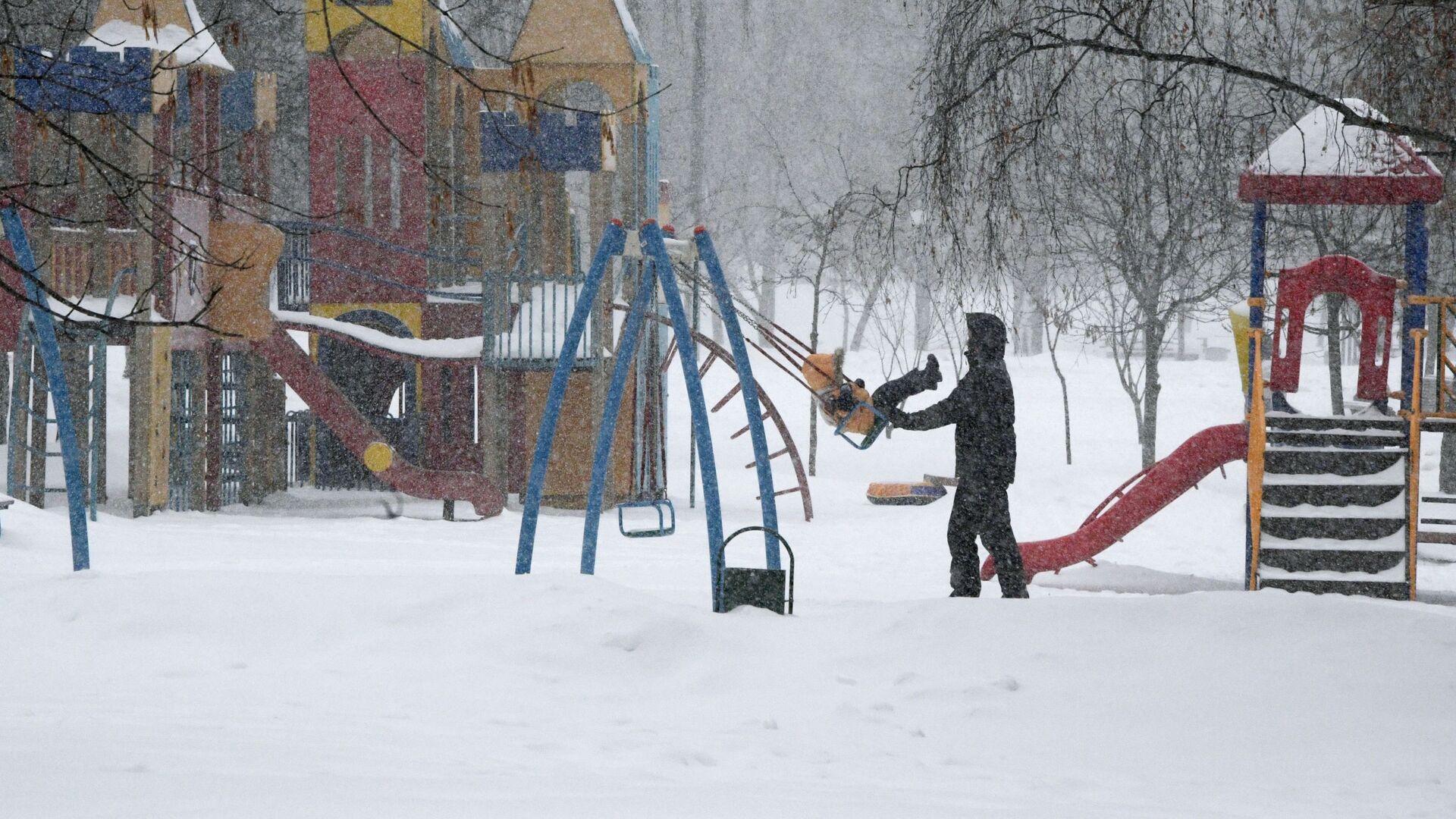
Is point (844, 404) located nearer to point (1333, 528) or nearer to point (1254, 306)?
point (1254, 306)

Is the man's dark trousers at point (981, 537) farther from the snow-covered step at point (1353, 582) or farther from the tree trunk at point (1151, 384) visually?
the tree trunk at point (1151, 384)

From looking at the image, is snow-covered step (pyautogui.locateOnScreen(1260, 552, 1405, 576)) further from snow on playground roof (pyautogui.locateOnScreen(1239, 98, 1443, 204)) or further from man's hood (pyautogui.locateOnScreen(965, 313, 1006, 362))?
man's hood (pyautogui.locateOnScreen(965, 313, 1006, 362))

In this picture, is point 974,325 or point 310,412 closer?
point 974,325

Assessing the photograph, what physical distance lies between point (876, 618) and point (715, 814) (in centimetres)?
223

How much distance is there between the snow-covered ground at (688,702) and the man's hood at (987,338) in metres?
1.45

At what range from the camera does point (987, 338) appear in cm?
668

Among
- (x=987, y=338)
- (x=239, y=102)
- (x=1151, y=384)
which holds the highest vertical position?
(x=239, y=102)

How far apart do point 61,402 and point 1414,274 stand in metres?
8.59

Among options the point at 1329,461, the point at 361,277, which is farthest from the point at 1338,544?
the point at 361,277

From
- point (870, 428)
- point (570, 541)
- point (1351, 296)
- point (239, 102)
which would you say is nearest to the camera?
point (870, 428)

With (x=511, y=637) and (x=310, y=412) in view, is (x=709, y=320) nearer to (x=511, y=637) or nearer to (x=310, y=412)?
(x=310, y=412)

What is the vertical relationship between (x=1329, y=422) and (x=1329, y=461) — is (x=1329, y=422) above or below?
above

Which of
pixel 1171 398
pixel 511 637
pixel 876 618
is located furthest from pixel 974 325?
pixel 1171 398

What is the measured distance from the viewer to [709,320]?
4059cm
